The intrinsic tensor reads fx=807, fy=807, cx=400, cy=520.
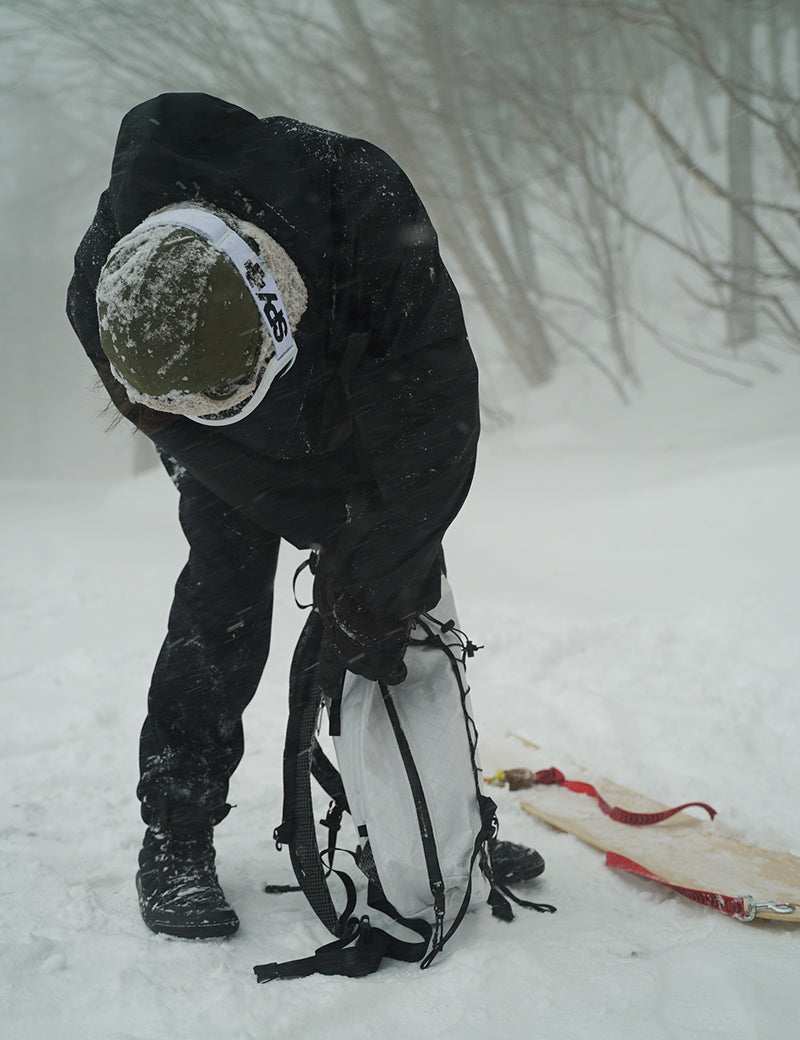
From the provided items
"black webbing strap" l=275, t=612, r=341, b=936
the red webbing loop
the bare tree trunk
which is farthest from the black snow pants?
the bare tree trunk

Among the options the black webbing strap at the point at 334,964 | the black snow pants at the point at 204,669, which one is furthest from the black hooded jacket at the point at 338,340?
the black webbing strap at the point at 334,964

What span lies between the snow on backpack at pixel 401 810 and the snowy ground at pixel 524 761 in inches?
2.4

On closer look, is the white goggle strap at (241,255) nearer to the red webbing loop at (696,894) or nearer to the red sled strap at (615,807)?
the red webbing loop at (696,894)

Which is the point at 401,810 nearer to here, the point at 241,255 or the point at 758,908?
the point at 758,908

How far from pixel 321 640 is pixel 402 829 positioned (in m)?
0.39

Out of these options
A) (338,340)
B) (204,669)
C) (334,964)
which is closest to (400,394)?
(338,340)

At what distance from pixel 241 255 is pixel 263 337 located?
11cm

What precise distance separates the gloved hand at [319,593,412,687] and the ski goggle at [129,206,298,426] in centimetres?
39

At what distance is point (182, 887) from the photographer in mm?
1521

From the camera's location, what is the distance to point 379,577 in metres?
1.37

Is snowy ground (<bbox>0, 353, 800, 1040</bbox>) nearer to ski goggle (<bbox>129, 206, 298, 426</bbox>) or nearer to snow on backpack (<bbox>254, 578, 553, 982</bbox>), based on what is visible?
snow on backpack (<bbox>254, 578, 553, 982</bbox>)

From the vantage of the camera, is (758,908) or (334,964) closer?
(334,964)

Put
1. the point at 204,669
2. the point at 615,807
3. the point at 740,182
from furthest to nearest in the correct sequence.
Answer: the point at 740,182 → the point at 615,807 → the point at 204,669

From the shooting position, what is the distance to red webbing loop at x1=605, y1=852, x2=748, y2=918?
1.46 m
